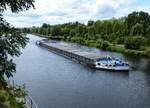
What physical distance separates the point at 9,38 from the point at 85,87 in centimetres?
4075

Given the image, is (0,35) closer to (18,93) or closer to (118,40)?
(18,93)

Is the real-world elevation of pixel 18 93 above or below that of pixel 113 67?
above

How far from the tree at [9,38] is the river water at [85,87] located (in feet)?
93.3

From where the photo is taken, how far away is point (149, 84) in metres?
A: 54.0

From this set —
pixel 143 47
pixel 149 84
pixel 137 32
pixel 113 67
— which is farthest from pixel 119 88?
pixel 137 32

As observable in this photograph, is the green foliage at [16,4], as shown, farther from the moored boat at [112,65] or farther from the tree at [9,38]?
the moored boat at [112,65]

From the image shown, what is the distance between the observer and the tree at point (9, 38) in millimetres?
10531

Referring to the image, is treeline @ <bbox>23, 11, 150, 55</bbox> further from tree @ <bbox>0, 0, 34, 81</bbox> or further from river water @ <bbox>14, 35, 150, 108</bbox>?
tree @ <bbox>0, 0, 34, 81</bbox>

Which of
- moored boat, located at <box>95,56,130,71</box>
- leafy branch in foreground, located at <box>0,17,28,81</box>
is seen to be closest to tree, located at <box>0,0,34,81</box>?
leafy branch in foreground, located at <box>0,17,28,81</box>

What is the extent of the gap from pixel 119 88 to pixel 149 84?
6.31m

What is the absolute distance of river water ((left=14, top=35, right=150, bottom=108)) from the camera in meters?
40.9

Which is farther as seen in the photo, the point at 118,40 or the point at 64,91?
the point at 118,40

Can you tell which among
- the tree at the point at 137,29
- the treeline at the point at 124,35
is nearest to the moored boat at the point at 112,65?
the treeline at the point at 124,35

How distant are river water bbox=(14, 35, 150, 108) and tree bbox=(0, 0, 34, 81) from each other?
28.4m
